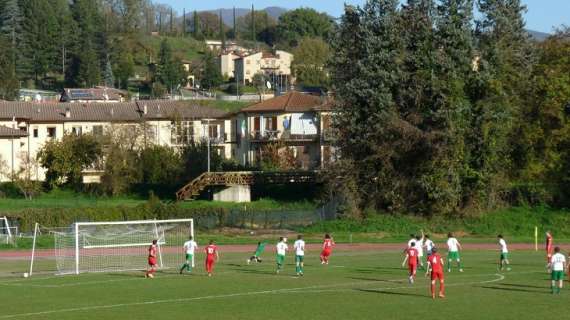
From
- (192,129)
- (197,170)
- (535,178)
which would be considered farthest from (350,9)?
(192,129)

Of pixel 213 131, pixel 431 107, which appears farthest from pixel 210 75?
pixel 431 107

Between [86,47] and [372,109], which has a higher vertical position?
[86,47]

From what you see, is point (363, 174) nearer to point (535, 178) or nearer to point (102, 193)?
point (535, 178)

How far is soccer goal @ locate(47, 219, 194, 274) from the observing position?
49.2 meters

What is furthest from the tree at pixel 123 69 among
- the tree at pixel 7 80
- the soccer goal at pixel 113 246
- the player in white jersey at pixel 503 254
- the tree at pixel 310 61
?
the player in white jersey at pixel 503 254

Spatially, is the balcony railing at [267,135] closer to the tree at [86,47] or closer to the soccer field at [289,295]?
the soccer field at [289,295]

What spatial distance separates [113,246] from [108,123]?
6325cm

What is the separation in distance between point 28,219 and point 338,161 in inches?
894

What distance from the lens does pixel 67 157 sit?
321ft

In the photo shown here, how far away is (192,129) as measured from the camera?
115m

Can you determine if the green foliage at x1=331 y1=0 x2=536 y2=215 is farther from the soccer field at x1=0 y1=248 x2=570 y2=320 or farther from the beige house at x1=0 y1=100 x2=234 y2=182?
the beige house at x1=0 y1=100 x2=234 y2=182

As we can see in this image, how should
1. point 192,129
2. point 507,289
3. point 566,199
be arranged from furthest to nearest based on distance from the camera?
point 192,129
point 566,199
point 507,289

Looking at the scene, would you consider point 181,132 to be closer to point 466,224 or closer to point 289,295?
point 466,224

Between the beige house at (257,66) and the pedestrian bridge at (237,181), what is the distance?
97.9 m
